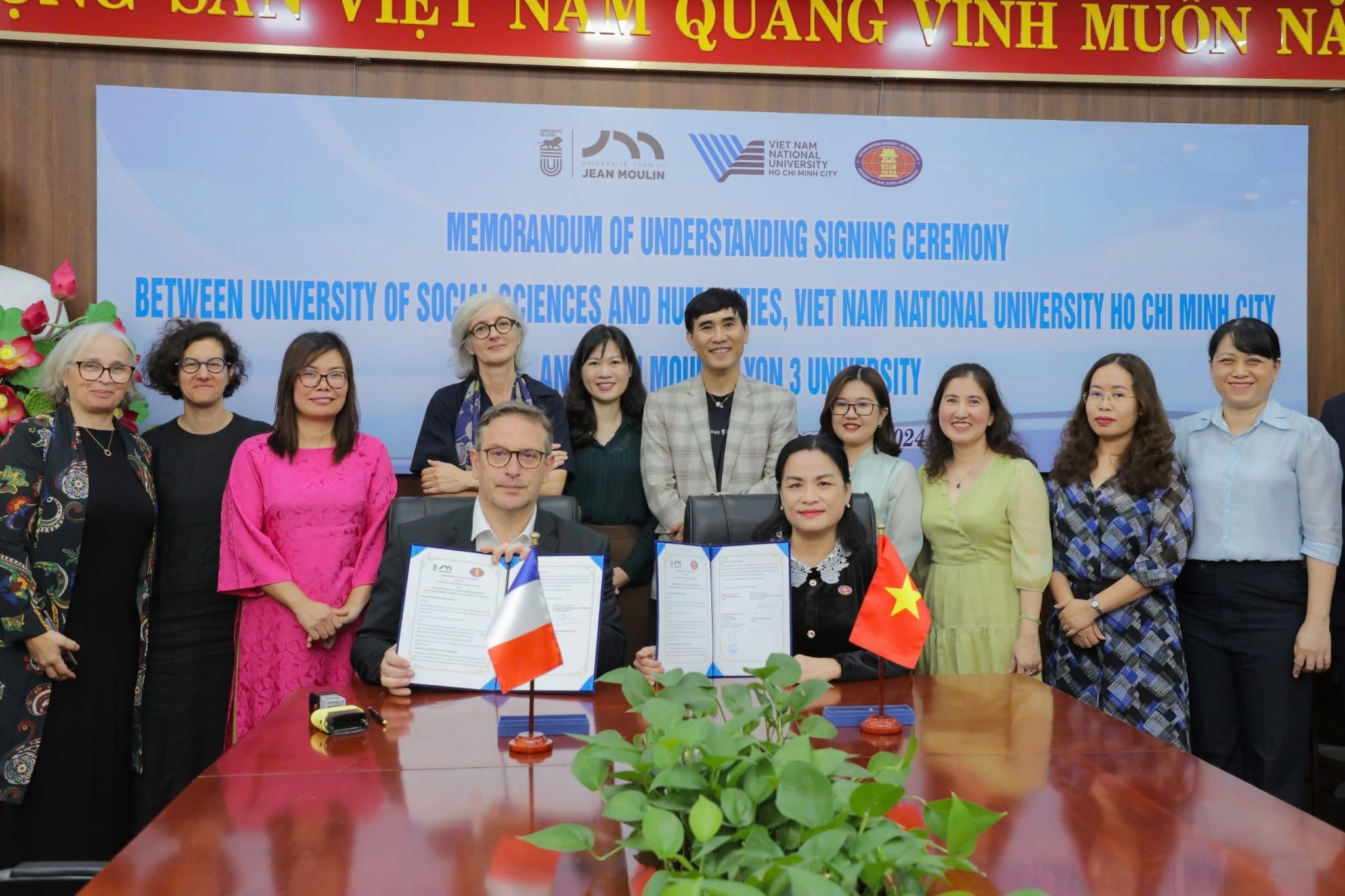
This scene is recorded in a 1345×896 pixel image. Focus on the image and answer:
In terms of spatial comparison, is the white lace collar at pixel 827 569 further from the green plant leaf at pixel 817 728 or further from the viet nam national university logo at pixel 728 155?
the viet nam national university logo at pixel 728 155

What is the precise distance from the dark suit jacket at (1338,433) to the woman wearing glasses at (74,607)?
11.4ft

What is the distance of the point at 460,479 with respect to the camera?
3.21 meters

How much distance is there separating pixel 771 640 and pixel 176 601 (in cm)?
176

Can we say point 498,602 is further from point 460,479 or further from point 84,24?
point 84,24

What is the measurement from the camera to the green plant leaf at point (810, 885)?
2.67 feet

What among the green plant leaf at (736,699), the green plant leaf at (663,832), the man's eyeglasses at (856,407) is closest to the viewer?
the green plant leaf at (663,832)

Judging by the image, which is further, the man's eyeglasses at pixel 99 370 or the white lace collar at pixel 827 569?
the man's eyeglasses at pixel 99 370

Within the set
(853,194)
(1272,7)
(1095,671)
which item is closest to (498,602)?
(1095,671)

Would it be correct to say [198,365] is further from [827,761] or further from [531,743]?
[827,761]

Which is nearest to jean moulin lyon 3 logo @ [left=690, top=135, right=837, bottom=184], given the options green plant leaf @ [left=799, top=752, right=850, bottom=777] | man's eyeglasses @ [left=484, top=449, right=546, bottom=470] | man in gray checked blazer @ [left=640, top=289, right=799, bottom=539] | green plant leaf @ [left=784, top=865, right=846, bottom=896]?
man in gray checked blazer @ [left=640, top=289, right=799, bottom=539]

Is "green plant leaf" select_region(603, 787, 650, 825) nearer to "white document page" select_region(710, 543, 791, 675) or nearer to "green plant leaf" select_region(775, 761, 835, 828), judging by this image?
"green plant leaf" select_region(775, 761, 835, 828)

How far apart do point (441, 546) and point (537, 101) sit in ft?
7.03

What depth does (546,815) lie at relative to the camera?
4.95 feet

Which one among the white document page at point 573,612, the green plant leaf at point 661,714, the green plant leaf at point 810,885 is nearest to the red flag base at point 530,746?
the white document page at point 573,612
